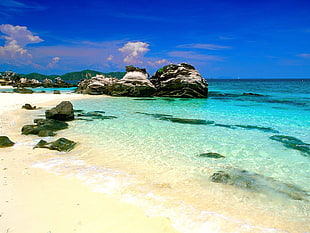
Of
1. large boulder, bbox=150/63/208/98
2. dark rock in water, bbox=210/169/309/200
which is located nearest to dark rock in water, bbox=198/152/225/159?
dark rock in water, bbox=210/169/309/200

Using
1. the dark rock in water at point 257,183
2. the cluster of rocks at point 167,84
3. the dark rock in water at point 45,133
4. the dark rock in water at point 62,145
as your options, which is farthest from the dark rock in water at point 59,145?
the cluster of rocks at point 167,84

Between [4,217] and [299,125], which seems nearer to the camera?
[4,217]

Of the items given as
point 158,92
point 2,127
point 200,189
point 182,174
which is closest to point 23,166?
point 182,174

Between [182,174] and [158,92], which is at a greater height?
[158,92]

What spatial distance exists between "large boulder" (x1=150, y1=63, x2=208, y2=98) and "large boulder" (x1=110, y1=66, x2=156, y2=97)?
2.18 meters

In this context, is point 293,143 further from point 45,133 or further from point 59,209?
point 45,133

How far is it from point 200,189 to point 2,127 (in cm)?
1110

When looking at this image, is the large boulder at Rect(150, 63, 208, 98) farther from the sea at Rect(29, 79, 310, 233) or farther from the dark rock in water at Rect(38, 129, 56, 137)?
the dark rock in water at Rect(38, 129, 56, 137)

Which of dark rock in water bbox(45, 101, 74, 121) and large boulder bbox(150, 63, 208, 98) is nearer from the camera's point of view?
dark rock in water bbox(45, 101, 74, 121)

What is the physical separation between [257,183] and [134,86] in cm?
3037

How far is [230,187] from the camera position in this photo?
576 centimetres

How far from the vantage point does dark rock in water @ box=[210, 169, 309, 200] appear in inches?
220

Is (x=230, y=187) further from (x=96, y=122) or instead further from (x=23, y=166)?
(x=96, y=122)

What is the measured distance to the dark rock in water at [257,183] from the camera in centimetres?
559
